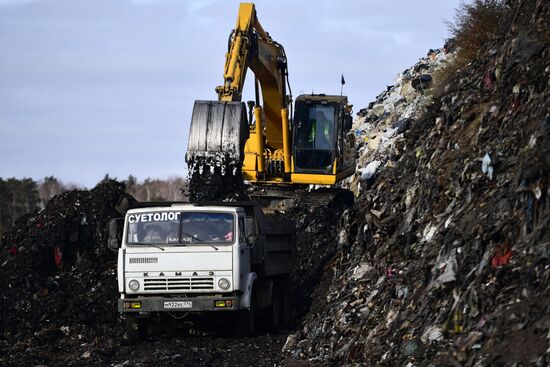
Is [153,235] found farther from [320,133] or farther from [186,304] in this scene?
[320,133]

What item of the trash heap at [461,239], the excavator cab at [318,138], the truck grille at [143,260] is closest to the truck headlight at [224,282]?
the truck grille at [143,260]

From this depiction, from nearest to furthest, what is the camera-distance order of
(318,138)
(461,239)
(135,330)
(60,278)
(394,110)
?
(461,239) → (135,330) → (60,278) → (318,138) → (394,110)

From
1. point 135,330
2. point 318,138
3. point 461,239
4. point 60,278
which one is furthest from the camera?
point 318,138

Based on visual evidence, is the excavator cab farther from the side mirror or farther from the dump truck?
the side mirror

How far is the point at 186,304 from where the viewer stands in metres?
16.0

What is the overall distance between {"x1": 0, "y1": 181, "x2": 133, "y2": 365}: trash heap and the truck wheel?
0.86 meters

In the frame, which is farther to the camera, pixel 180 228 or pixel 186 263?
pixel 180 228

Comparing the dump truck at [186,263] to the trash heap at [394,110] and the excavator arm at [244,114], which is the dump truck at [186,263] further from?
the trash heap at [394,110]

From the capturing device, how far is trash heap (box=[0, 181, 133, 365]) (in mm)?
17844

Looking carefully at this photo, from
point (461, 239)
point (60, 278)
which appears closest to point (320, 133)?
point (60, 278)

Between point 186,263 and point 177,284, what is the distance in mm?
359

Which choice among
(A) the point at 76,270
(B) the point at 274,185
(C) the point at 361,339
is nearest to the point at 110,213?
(A) the point at 76,270

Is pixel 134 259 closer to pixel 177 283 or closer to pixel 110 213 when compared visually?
pixel 177 283

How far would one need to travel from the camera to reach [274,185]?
81.9 ft
